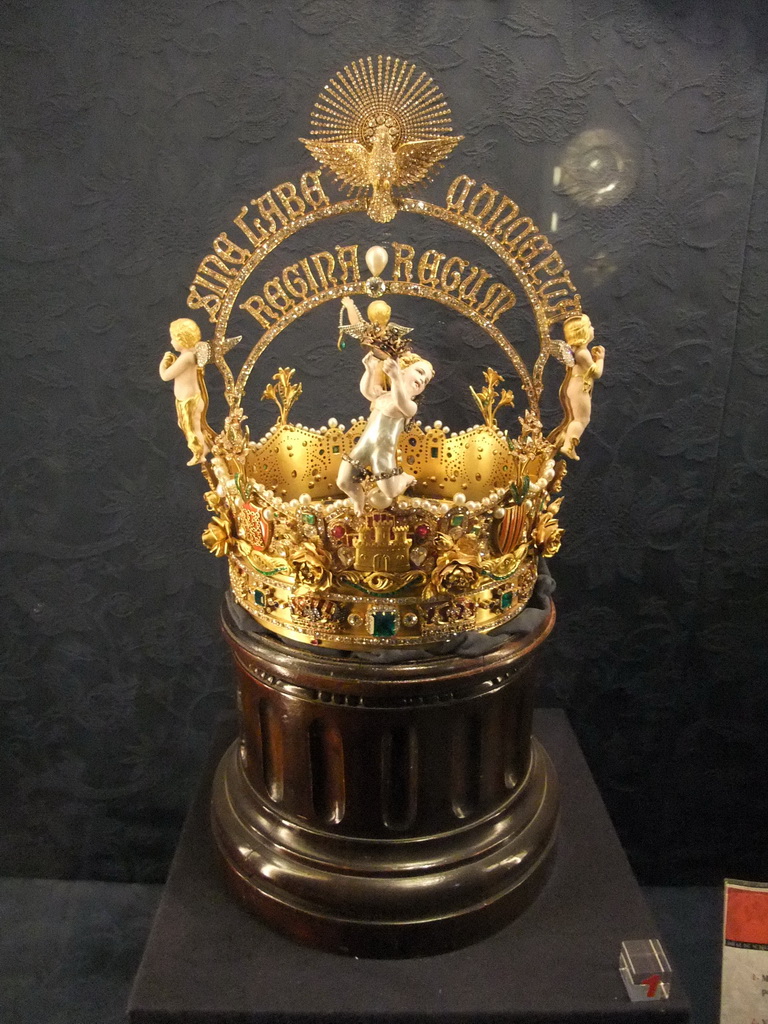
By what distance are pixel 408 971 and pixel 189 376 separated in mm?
1174

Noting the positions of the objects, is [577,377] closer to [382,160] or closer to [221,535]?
[382,160]

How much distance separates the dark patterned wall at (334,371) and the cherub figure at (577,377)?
1.31 feet

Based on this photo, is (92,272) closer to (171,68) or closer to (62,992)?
(171,68)

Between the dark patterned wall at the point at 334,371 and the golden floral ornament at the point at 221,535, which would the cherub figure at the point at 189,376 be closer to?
the golden floral ornament at the point at 221,535

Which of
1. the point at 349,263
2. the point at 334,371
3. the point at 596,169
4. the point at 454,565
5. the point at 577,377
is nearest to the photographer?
the point at 454,565

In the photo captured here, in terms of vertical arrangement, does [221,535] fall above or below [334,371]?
below

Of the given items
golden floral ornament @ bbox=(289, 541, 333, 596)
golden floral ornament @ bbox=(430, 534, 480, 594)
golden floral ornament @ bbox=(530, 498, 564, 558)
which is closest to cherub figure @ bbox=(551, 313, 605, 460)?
golden floral ornament @ bbox=(530, 498, 564, 558)

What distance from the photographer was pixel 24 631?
212cm

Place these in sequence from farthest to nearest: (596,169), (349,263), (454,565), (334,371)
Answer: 1. (334,371)
2. (596,169)
3. (349,263)
4. (454,565)

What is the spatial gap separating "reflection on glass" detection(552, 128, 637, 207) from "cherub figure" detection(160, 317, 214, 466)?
0.90 meters

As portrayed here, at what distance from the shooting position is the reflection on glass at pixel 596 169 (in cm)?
171

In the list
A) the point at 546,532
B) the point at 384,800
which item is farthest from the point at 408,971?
the point at 546,532

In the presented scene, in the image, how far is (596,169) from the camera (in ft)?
5.67

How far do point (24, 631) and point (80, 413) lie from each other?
0.65 metres
